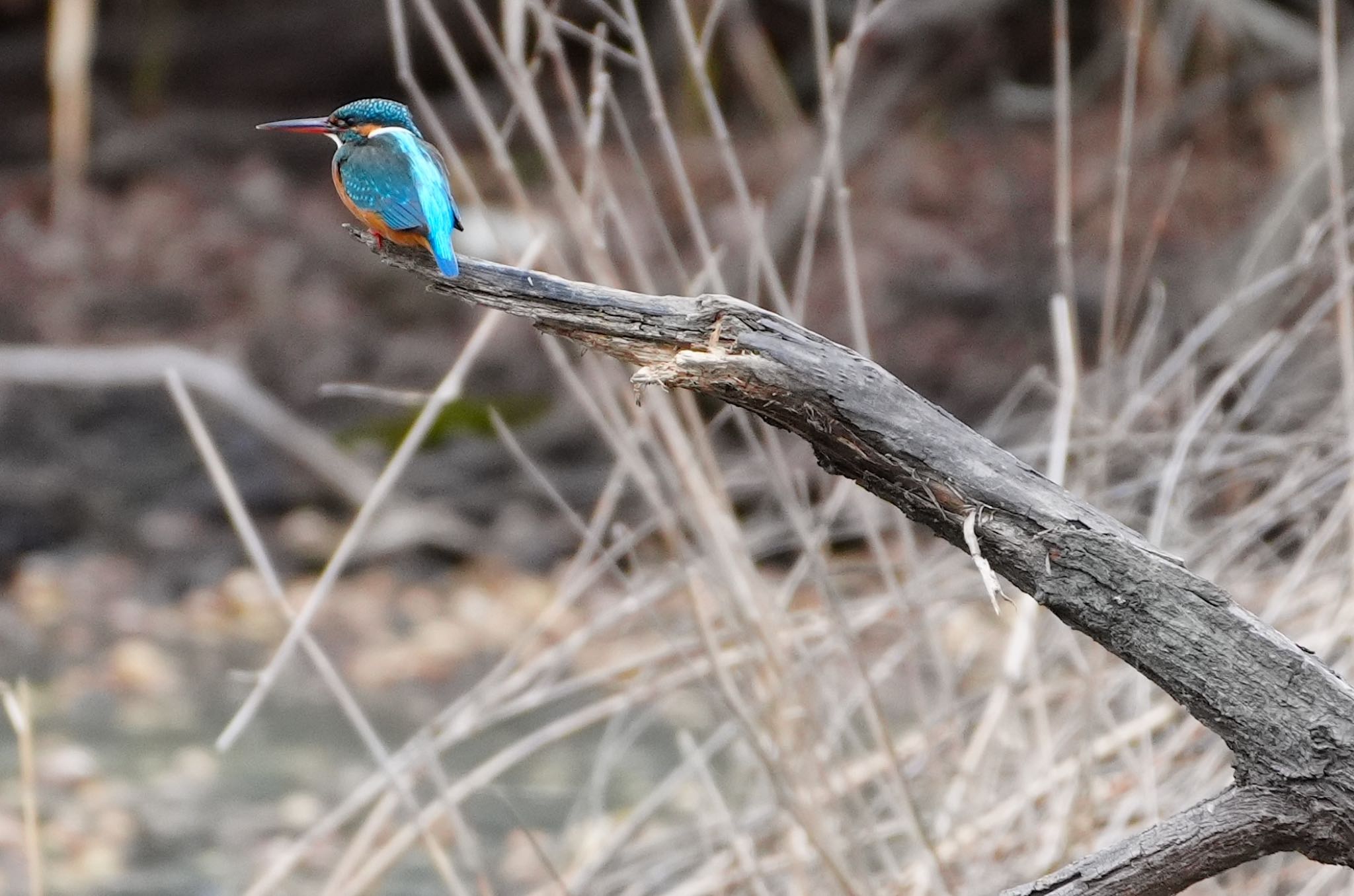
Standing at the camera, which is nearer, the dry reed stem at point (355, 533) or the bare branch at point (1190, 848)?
the bare branch at point (1190, 848)

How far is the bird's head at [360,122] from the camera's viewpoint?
1.16 meters

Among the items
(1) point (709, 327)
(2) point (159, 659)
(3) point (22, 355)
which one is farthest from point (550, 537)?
(1) point (709, 327)

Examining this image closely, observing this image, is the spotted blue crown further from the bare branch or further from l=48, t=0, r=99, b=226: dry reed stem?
l=48, t=0, r=99, b=226: dry reed stem

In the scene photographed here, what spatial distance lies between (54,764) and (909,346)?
374 cm

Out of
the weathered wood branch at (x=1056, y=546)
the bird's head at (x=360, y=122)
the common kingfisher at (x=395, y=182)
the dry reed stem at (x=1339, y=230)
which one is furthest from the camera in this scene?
the dry reed stem at (x=1339, y=230)

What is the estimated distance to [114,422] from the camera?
5539 mm

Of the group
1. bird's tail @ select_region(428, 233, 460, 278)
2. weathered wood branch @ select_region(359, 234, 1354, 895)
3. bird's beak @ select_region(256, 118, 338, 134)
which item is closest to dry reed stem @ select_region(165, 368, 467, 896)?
bird's beak @ select_region(256, 118, 338, 134)

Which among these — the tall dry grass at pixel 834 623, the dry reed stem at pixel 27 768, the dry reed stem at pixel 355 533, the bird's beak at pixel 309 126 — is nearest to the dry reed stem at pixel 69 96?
the tall dry grass at pixel 834 623

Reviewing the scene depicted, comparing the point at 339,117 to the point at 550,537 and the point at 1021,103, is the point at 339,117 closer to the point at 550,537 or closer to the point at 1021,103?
the point at 550,537

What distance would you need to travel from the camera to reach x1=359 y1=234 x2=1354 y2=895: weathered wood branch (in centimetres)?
94

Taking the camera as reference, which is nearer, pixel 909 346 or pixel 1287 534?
pixel 1287 534

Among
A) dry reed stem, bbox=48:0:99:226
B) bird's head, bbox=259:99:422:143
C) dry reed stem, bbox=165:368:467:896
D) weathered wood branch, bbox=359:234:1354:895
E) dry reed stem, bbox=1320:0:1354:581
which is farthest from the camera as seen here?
dry reed stem, bbox=48:0:99:226

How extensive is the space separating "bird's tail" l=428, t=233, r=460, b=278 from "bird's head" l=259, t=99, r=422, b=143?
0.49 feet

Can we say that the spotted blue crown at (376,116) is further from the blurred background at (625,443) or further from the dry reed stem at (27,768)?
the dry reed stem at (27,768)
